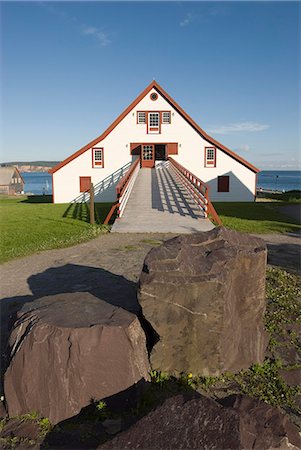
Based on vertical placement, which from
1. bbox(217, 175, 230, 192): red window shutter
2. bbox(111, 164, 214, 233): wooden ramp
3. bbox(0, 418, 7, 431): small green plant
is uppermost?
bbox(217, 175, 230, 192): red window shutter

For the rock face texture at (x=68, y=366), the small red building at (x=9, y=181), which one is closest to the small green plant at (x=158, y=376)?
the rock face texture at (x=68, y=366)

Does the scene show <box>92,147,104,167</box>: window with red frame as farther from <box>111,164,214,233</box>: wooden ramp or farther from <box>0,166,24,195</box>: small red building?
<box>0,166,24,195</box>: small red building

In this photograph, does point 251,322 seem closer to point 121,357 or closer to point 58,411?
point 121,357

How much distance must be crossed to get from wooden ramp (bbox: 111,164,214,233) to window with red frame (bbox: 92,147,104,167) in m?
5.57

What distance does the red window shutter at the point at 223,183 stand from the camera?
32.6m

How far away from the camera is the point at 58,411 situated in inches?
151

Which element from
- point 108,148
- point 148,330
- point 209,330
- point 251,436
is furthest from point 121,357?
point 108,148

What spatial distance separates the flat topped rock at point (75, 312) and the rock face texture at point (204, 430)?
1.26 m

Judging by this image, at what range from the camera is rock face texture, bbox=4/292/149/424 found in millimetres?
3879

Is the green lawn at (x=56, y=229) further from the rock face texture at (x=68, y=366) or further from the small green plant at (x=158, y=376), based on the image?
the small green plant at (x=158, y=376)

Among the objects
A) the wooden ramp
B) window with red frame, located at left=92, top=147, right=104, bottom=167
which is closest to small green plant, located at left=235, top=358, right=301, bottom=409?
the wooden ramp

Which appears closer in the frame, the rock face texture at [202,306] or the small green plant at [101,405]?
the small green plant at [101,405]

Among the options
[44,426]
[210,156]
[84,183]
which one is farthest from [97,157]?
[44,426]

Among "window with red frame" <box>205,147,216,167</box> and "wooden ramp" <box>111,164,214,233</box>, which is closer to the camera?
"wooden ramp" <box>111,164,214,233</box>
